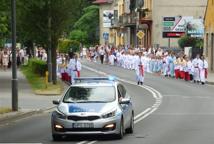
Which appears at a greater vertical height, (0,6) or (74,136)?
(0,6)

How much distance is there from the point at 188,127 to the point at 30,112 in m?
7.43

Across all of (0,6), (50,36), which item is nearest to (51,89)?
(50,36)

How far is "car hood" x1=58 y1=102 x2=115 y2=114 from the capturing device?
17.1 meters

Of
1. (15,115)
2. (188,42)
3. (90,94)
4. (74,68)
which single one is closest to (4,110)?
(15,115)

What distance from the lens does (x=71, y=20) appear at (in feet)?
136

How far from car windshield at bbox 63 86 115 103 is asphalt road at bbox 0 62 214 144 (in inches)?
37.1

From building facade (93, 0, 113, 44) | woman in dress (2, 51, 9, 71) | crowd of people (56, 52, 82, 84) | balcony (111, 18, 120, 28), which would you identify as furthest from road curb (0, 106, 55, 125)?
building facade (93, 0, 113, 44)

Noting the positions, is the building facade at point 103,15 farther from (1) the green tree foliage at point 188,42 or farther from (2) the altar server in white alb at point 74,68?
(2) the altar server in white alb at point 74,68

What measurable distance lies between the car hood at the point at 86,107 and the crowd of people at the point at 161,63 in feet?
79.1

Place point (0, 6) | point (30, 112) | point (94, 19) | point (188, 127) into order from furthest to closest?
1. point (94, 19)
2. point (0, 6)
3. point (30, 112)
4. point (188, 127)

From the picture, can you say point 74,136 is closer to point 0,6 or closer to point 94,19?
point 0,6

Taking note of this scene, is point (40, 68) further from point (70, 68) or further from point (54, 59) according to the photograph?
point (70, 68)

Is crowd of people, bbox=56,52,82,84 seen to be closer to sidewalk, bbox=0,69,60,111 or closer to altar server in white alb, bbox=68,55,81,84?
altar server in white alb, bbox=68,55,81,84

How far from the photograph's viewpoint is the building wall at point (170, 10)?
7838 centimetres
